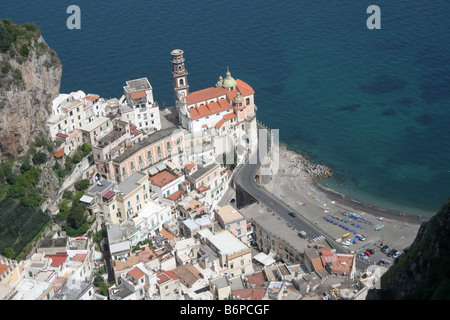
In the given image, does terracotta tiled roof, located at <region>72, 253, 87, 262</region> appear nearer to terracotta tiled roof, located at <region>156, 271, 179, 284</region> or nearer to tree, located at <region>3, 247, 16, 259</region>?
tree, located at <region>3, 247, 16, 259</region>

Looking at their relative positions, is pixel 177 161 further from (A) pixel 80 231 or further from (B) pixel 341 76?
(B) pixel 341 76

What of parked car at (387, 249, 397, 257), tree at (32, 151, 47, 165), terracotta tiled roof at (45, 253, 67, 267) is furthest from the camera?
parked car at (387, 249, 397, 257)

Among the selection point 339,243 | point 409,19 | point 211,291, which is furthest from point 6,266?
point 409,19

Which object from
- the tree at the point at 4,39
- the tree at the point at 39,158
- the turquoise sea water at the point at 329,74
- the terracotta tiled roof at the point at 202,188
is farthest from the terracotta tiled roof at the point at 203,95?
the tree at the point at 4,39

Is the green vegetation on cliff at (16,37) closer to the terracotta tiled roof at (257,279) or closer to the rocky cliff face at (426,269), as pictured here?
the terracotta tiled roof at (257,279)

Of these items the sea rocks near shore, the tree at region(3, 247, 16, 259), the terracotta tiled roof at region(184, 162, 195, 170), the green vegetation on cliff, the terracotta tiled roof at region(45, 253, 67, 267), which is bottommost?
the sea rocks near shore

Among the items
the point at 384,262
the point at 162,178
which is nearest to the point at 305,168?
the point at 384,262

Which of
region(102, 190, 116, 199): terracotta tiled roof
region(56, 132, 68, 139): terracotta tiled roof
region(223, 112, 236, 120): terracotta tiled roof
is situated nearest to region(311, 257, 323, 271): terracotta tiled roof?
region(102, 190, 116, 199): terracotta tiled roof
